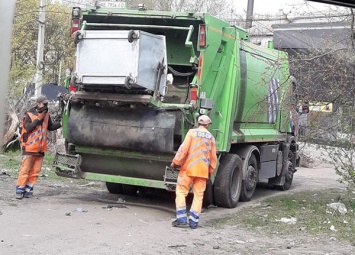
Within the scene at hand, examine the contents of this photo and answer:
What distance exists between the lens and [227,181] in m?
8.74

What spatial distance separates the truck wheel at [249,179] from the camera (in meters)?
9.70

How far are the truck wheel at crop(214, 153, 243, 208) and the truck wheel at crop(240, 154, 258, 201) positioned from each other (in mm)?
411

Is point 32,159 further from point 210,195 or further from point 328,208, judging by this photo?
point 328,208

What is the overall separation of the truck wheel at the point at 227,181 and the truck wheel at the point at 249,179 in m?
0.41

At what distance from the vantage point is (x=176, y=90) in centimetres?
882

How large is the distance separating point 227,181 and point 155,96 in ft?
6.44

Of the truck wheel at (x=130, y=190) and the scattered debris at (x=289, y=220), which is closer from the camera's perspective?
the scattered debris at (x=289, y=220)

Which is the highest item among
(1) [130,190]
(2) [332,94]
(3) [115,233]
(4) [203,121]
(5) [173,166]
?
(2) [332,94]

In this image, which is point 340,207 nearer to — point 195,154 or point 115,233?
point 195,154

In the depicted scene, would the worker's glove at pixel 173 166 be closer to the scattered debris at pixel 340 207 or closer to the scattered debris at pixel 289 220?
the scattered debris at pixel 289 220

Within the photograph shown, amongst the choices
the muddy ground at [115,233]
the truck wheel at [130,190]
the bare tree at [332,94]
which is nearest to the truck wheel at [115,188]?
the truck wheel at [130,190]

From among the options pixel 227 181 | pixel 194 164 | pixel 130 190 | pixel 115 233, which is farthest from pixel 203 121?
pixel 130 190

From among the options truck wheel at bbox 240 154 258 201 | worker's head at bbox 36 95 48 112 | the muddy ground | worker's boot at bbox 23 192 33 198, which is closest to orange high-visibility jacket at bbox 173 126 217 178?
the muddy ground

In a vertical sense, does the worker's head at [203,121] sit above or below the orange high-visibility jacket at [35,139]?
above
